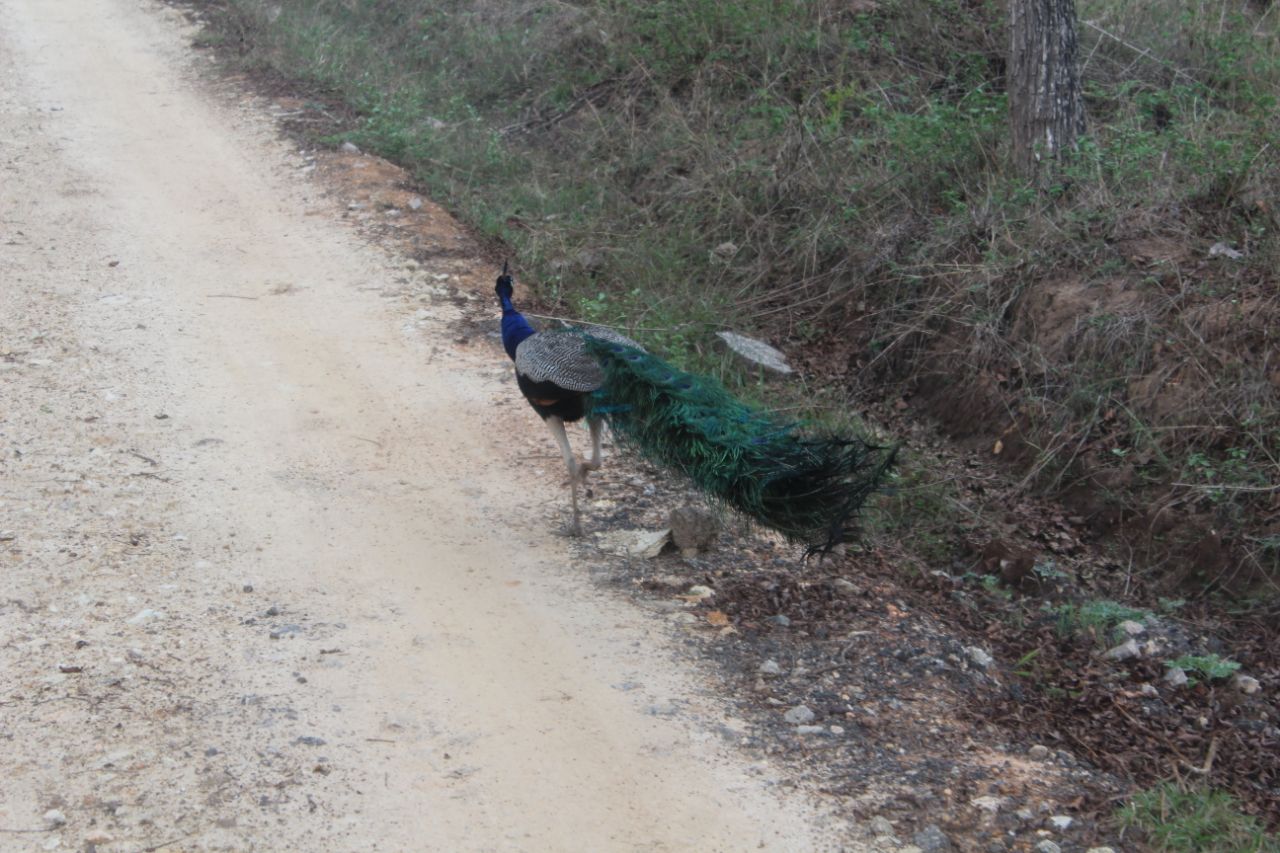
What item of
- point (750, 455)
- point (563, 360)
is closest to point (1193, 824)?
point (750, 455)

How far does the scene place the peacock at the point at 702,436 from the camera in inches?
195

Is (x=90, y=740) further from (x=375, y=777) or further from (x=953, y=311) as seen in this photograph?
(x=953, y=311)

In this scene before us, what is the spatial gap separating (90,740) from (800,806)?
102 inches

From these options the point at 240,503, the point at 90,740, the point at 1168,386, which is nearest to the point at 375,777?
the point at 90,740

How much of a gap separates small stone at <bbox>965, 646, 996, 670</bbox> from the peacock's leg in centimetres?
203

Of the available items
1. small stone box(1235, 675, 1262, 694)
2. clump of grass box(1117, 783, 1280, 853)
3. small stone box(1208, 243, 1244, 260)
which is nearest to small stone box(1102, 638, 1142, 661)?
small stone box(1235, 675, 1262, 694)

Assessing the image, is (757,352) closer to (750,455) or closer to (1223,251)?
(1223,251)

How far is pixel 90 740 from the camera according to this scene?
4.39 m

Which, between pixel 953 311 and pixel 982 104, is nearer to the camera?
pixel 953 311

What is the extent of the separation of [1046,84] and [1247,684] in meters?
4.81

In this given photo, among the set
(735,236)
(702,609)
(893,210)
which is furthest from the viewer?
(735,236)

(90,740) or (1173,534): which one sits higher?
(1173,534)

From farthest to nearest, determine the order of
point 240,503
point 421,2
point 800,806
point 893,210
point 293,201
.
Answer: point 421,2 → point 293,201 → point 893,210 → point 240,503 → point 800,806

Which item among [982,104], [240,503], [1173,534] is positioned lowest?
[240,503]
